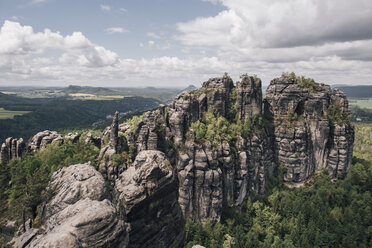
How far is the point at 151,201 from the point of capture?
1802 centimetres

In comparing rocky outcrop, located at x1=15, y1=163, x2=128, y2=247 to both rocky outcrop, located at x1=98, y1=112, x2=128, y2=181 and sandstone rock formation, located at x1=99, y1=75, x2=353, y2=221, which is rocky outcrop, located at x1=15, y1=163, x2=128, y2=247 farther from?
sandstone rock formation, located at x1=99, y1=75, x2=353, y2=221

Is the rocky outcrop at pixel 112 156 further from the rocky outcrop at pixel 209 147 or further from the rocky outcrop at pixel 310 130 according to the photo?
the rocky outcrop at pixel 310 130

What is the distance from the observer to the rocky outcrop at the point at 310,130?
76.0 m

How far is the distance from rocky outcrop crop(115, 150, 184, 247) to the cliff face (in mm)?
83

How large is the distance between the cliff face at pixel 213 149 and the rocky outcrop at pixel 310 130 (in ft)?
1.06

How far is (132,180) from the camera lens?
18234 mm

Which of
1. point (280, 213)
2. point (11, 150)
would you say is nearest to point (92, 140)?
point (11, 150)

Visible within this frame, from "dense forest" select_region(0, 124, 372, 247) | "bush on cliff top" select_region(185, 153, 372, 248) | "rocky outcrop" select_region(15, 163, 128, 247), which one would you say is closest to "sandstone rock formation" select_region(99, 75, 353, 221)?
"bush on cliff top" select_region(185, 153, 372, 248)

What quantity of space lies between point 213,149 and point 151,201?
42915 mm

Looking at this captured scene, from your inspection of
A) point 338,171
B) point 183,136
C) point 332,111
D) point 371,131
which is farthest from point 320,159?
point 371,131

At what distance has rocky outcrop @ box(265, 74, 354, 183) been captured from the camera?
76000 millimetres

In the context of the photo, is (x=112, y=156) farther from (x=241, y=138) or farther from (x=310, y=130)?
(x=310, y=130)

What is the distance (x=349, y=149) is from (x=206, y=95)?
57433 mm

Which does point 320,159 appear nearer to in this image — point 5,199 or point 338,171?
point 338,171
